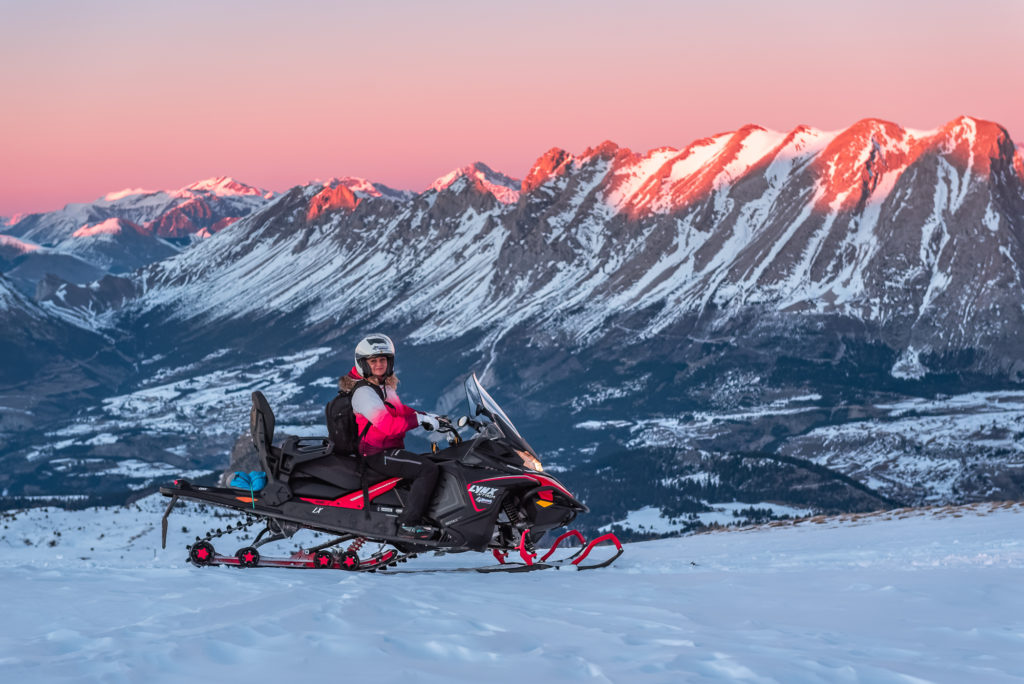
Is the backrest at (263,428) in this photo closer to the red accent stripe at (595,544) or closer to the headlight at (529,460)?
the headlight at (529,460)

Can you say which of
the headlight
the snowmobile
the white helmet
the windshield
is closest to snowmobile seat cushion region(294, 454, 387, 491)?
the snowmobile

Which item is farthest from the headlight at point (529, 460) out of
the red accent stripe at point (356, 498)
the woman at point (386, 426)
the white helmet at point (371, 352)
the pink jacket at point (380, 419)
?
the white helmet at point (371, 352)

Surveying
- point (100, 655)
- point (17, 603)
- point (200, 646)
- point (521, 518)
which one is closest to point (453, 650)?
point (200, 646)

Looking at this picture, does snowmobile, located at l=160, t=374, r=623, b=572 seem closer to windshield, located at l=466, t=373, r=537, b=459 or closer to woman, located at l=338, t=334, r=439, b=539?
windshield, located at l=466, t=373, r=537, b=459

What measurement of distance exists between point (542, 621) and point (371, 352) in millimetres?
6398

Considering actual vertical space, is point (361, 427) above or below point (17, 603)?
above

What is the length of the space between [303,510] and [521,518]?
11.5 feet

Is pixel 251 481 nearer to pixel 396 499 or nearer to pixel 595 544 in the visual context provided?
pixel 396 499

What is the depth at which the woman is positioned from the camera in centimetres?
1631

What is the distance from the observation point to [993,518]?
2259 centimetres

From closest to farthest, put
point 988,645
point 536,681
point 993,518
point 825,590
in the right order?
point 536,681 < point 988,645 < point 825,590 < point 993,518

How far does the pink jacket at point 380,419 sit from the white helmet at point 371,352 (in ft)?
1.11

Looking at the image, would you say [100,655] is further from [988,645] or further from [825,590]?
[825,590]

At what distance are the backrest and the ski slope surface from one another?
2400 millimetres
